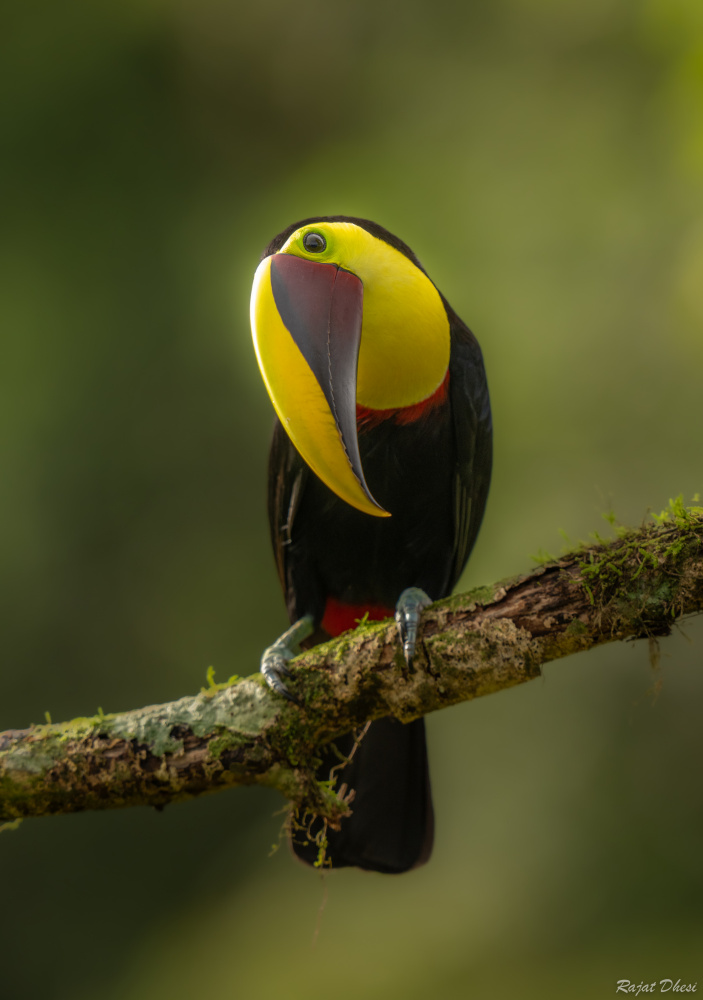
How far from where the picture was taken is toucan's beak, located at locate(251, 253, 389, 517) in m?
1.72

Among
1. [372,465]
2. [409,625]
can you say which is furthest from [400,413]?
[409,625]

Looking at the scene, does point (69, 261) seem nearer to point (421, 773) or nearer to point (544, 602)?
point (421, 773)

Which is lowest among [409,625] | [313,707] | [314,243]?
[313,707]

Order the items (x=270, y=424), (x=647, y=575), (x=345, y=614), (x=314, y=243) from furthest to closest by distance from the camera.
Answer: (x=270, y=424) → (x=345, y=614) → (x=314, y=243) → (x=647, y=575)

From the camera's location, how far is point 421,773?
2.35 meters

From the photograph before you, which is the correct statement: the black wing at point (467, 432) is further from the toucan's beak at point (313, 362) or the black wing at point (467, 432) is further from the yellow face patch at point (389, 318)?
the toucan's beak at point (313, 362)

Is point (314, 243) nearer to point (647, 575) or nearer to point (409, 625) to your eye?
point (409, 625)

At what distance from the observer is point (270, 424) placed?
14.6ft

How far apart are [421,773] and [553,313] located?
9.43 feet

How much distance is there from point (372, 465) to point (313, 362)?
520mm

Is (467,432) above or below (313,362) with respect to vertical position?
below

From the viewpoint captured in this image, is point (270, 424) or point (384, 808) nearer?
point (384, 808)

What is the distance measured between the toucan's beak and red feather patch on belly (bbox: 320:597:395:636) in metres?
0.84

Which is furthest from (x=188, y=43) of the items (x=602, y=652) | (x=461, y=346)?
(x=602, y=652)
